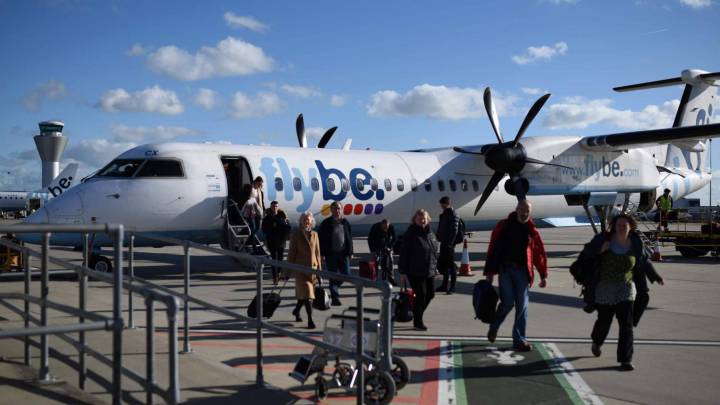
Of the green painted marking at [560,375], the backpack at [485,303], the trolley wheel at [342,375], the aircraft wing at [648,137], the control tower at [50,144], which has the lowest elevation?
the green painted marking at [560,375]

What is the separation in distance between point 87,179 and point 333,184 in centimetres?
562

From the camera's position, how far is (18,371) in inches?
226

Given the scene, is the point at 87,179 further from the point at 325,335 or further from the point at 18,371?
the point at 325,335

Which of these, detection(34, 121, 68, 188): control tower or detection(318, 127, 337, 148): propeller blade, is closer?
detection(318, 127, 337, 148): propeller blade

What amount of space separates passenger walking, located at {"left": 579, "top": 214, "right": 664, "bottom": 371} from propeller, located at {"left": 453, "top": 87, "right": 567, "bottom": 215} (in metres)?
11.1

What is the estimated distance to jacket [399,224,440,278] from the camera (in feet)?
29.3

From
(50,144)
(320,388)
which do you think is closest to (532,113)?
(320,388)

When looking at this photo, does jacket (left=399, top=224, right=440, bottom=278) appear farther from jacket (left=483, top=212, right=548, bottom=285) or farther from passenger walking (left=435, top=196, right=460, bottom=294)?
passenger walking (left=435, top=196, right=460, bottom=294)

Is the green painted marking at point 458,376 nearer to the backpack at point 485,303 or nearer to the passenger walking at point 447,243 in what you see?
the backpack at point 485,303

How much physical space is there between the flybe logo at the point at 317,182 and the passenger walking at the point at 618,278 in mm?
9461

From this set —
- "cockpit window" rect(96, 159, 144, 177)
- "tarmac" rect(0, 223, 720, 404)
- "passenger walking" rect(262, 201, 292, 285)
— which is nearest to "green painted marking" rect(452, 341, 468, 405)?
"tarmac" rect(0, 223, 720, 404)

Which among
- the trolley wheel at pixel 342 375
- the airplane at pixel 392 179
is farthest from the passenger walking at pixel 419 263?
the airplane at pixel 392 179

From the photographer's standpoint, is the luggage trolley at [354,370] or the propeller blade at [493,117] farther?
the propeller blade at [493,117]

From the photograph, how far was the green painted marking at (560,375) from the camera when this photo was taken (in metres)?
5.86
